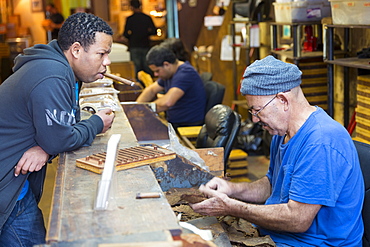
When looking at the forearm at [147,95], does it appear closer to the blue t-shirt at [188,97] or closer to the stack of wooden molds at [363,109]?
the blue t-shirt at [188,97]

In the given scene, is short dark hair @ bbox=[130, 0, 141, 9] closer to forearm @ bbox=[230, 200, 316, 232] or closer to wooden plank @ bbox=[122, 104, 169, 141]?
wooden plank @ bbox=[122, 104, 169, 141]

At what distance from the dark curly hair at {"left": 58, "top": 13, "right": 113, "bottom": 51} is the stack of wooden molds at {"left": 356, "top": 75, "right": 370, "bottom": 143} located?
235 centimetres

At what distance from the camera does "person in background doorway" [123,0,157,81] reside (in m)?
9.38

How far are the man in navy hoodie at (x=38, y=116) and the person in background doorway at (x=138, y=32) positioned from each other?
704 cm

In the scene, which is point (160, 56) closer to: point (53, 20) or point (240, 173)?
point (240, 173)

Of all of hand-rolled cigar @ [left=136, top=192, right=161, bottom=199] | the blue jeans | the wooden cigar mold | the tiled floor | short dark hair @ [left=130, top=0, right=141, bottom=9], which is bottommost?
the tiled floor

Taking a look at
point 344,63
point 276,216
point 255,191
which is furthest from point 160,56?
point 276,216

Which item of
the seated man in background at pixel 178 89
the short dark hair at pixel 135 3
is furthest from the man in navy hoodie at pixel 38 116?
the short dark hair at pixel 135 3

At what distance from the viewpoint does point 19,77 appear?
2.05m

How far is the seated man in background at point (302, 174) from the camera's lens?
197 cm

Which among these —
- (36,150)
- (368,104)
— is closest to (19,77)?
(36,150)

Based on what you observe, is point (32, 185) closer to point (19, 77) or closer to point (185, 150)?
point (19, 77)

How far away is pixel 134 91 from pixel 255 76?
136 inches

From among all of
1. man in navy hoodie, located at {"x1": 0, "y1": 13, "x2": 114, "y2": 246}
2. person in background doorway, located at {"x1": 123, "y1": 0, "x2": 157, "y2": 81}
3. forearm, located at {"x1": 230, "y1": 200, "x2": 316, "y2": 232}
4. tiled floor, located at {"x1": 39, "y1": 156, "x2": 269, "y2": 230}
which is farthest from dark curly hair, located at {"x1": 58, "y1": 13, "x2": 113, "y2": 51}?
person in background doorway, located at {"x1": 123, "y1": 0, "x2": 157, "y2": 81}
